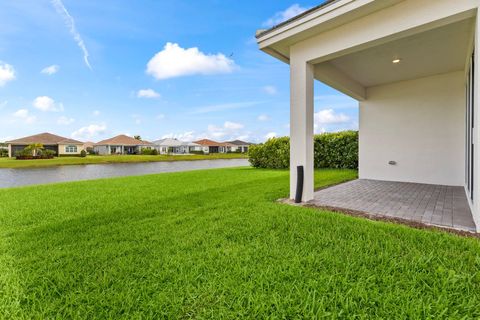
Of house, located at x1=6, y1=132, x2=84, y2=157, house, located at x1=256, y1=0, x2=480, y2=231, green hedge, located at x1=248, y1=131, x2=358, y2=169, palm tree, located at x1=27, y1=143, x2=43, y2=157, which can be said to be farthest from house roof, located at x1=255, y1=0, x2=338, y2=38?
house, located at x1=6, y1=132, x2=84, y2=157

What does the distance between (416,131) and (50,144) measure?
43.3m

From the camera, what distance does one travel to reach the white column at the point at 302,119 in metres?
5.12

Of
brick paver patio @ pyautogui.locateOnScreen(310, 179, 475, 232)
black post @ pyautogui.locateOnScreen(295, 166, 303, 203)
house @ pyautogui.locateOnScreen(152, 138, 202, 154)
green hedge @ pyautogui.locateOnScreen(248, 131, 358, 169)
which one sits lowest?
brick paver patio @ pyautogui.locateOnScreen(310, 179, 475, 232)

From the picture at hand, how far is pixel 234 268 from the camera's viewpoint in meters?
2.47

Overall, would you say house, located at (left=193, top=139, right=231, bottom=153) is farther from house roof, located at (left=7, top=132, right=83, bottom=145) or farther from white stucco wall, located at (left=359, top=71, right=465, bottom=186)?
white stucco wall, located at (left=359, top=71, right=465, bottom=186)

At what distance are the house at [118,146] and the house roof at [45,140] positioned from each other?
6957mm

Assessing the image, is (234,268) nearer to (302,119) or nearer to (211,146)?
(302,119)

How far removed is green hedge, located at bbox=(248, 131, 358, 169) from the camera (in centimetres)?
1200

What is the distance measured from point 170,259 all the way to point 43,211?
3812mm

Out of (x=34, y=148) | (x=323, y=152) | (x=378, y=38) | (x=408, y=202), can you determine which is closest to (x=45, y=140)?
(x=34, y=148)

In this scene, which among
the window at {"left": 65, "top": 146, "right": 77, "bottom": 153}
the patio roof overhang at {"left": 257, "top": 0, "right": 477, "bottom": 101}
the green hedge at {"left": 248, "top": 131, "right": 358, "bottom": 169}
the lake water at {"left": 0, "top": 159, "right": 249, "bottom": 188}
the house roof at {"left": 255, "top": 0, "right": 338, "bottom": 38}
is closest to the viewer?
the patio roof overhang at {"left": 257, "top": 0, "right": 477, "bottom": 101}

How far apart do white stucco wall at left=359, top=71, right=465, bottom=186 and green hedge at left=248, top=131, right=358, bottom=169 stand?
2860mm

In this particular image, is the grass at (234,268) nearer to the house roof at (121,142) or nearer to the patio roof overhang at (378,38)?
the patio roof overhang at (378,38)

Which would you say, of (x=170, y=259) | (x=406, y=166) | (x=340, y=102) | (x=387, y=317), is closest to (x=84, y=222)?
(x=170, y=259)
